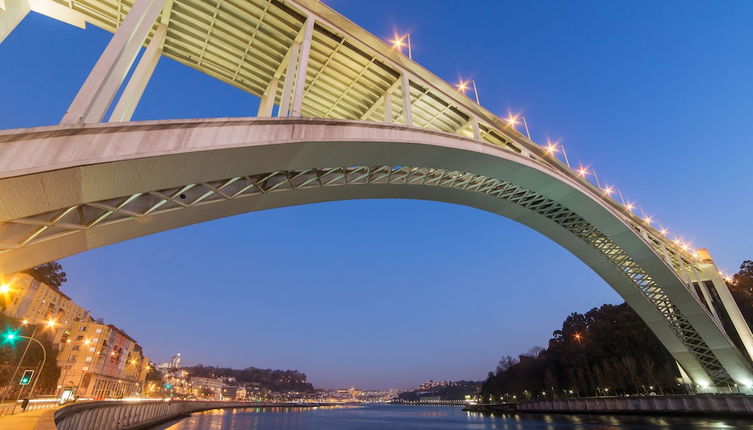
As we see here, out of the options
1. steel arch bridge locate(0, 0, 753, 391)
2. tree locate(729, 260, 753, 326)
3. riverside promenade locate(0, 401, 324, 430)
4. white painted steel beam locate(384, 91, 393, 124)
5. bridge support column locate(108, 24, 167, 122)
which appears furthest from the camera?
tree locate(729, 260, 753, 326)

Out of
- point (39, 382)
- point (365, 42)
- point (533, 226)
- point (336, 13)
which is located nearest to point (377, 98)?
point (365, 42)

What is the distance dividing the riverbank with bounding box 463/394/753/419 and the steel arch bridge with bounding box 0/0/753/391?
17694mm

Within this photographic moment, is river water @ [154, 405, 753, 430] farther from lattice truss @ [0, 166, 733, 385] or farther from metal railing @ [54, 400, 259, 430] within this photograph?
lattice truss @ [0, 166, 733, 385]

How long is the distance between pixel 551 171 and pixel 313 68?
10980mm

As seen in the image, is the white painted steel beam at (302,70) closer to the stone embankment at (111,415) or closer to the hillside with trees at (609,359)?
the stone embankment at (111,415)

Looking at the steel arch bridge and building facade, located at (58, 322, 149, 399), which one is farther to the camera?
building facade, located at (58, 322, 149, 399)

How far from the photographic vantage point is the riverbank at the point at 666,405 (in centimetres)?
2406

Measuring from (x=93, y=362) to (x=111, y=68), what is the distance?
212 feet

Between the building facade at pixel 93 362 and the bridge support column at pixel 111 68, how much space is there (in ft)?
189

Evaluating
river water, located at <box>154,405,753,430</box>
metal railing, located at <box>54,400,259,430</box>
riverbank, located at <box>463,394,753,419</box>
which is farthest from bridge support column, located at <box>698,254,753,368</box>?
metal railing, located at <box>54,400,259,430</box>

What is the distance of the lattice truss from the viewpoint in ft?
19.5

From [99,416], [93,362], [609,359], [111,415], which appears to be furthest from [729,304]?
[93,362]

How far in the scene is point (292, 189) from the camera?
9742mm

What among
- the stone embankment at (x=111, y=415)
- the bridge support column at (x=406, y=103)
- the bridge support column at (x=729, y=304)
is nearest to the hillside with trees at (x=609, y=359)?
the bridge support column at (x=729, y=304)
